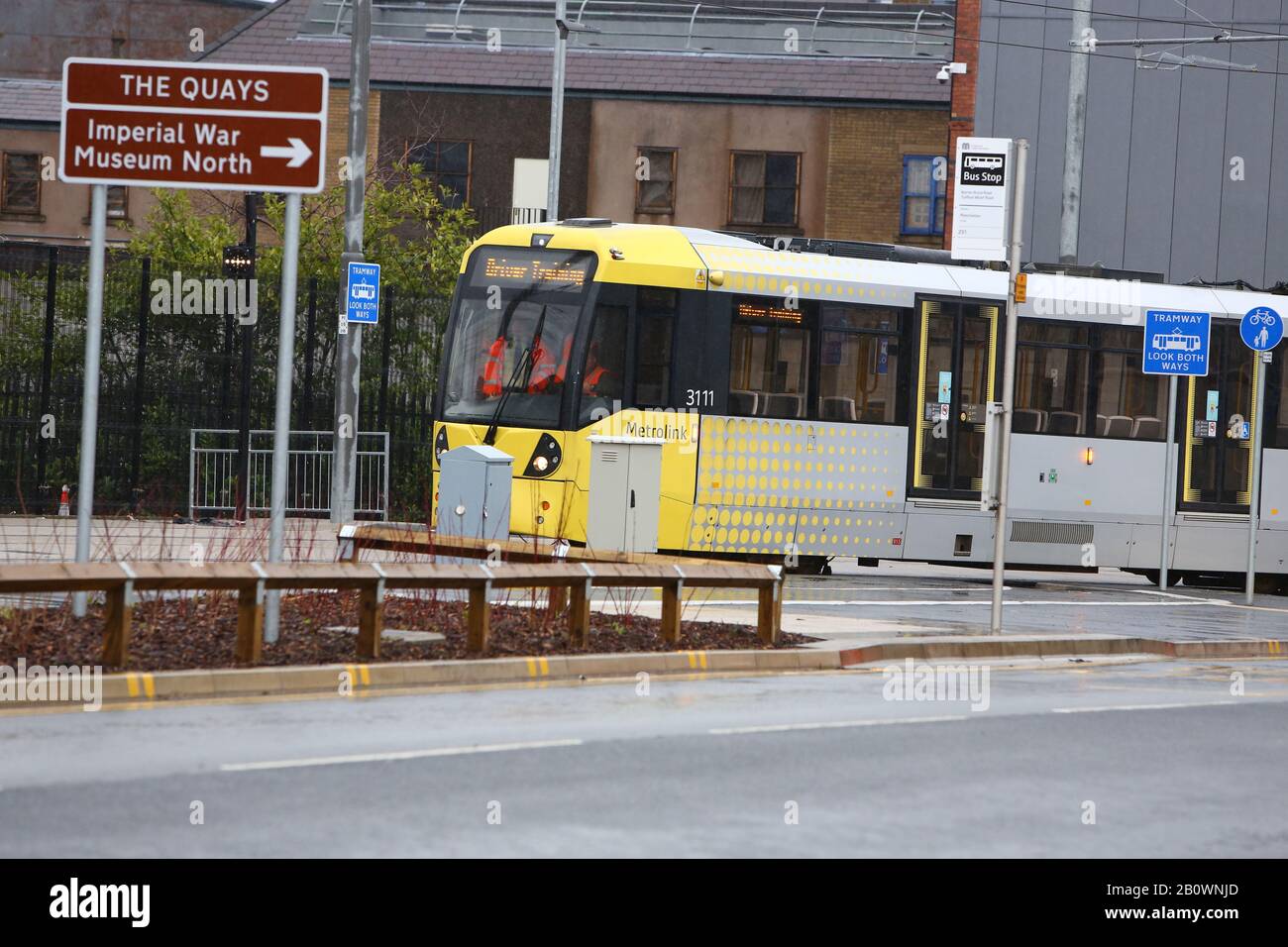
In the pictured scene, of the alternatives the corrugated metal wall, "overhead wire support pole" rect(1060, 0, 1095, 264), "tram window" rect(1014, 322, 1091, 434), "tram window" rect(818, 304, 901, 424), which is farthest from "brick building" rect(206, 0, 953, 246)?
"tram window" rect(818, 304, 901, 424)

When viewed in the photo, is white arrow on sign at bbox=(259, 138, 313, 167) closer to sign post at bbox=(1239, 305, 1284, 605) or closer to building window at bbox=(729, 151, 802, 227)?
sign post at bbox=(1239, 305, 1284, 605)

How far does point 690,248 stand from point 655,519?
10.5ft

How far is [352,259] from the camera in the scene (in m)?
22.2

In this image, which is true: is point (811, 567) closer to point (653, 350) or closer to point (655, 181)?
point (653, 350)

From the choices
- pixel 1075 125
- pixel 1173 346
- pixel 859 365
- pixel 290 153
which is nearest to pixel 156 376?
pixel 859 365

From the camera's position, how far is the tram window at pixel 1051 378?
23.6 m

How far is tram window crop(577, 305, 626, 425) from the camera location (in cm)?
2119

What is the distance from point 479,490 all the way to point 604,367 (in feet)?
8.58

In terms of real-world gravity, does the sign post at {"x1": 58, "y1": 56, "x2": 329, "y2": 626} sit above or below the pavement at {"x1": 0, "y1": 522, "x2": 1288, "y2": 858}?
above

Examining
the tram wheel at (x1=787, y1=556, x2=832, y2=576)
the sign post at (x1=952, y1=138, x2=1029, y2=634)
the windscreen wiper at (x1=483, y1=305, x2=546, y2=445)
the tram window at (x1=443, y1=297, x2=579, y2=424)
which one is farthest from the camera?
the tram wheel at (x1=787, y1=556, x2=832, y2=576)

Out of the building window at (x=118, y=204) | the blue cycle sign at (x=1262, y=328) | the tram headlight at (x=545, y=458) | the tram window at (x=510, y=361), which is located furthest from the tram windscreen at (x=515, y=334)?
the building window at (x=118, y=204)

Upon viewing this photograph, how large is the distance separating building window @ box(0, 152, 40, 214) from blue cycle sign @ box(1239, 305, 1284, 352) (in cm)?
3703
